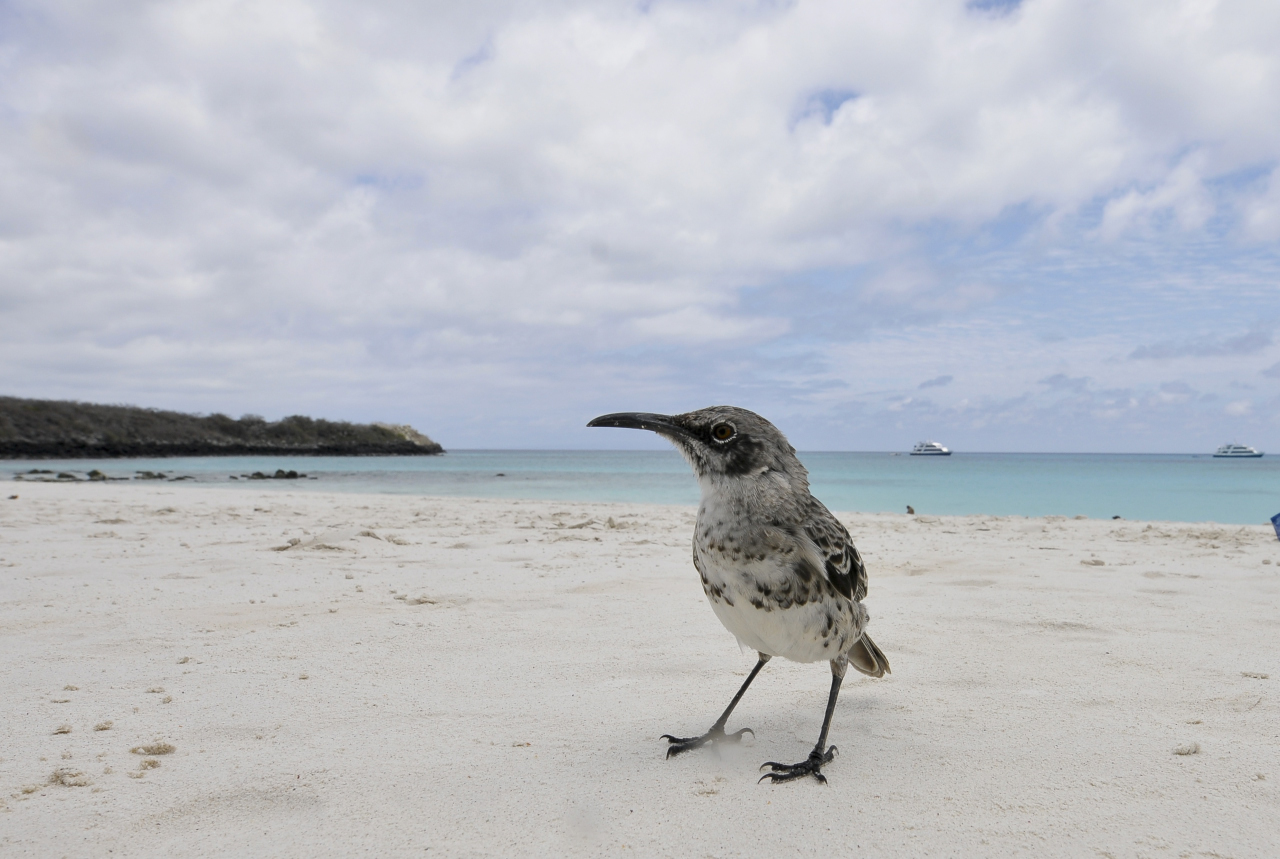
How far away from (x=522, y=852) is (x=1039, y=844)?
149cm

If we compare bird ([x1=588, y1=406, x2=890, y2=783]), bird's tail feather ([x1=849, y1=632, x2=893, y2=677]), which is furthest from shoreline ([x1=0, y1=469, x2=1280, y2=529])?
bird ([x1=588, y1=406, x2=890, y2=783])

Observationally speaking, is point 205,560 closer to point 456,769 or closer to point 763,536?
point 456,769

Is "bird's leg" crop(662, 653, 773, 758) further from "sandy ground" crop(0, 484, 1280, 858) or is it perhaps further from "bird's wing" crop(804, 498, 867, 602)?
"bird's wing" crop(804, 498, 867, 602)

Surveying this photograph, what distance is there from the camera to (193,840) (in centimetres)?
206

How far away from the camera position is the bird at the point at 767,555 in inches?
99.0

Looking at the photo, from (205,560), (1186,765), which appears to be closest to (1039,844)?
(1186,765)

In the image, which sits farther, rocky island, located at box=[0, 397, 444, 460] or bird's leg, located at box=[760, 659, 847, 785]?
rocky island, located at box=[0, 397, 444, 460]

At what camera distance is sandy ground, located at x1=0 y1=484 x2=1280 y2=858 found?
2148 millimetres

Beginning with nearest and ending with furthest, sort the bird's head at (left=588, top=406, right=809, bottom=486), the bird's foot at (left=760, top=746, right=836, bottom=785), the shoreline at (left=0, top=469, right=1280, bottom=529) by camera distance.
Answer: the bird's foot at (left=760, top=746, right=836, bottom=785), the bird's head at (left=588, top=406, right=809, bottom=486), the shoreline at (left=0, top=469, right=1280, bottom=529)

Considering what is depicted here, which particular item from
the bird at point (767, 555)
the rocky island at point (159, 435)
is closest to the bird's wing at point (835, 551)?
the bird at point (767, 555)

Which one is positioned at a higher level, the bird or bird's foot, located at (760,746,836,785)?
the bird

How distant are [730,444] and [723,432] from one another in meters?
0.06

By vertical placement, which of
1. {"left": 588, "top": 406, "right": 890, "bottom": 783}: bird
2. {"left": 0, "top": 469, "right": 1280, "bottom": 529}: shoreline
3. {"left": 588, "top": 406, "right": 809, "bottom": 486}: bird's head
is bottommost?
{"left": 0, "top": 469, "right": 1280, "bottom": 529}: shoreline

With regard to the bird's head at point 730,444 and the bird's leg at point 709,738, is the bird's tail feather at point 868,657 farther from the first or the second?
the bird's head at point 730,444
